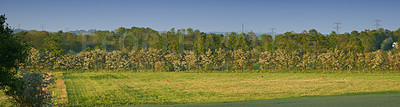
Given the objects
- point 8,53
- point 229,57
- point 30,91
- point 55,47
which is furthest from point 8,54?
point 55,47

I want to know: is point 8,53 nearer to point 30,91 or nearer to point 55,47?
point 30,91

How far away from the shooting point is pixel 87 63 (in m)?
53.2

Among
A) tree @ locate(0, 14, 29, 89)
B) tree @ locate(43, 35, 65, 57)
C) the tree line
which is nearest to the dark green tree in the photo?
tree @ locate(0, 14, 29, 89)

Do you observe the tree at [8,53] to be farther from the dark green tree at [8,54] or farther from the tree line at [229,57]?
the tree line at [229,57]

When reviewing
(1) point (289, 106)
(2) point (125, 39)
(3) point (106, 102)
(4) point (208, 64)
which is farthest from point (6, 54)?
(2) point (125, 39)

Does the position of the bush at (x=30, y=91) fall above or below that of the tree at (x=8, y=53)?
below

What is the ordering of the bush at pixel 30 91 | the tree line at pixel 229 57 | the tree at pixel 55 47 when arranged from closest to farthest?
the bush at pixel 30 91, the tree line at pixel 229 57, the tree at pixel 55 47

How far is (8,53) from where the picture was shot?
1421 centimetres

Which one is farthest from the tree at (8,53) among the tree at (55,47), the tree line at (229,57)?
the tree at (55,47)

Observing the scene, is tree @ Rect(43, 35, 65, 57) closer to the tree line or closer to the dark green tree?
the tree line

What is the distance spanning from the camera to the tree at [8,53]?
46.0 feet

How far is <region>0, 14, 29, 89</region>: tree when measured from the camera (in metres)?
14.0

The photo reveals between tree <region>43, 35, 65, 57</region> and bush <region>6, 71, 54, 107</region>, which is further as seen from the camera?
tree <region>43, 35, 65, 57</region>

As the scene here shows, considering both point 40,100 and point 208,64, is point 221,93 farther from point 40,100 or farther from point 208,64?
point 208,64
